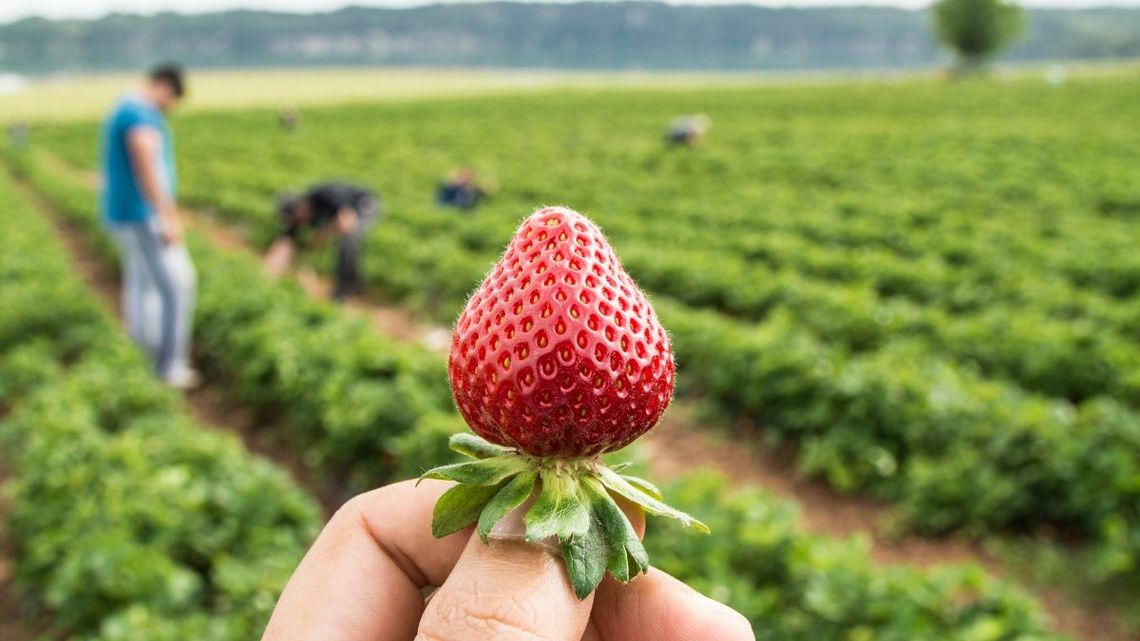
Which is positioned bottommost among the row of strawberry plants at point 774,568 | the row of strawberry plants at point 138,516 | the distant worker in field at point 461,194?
the row of strawberry plants at point 774,568

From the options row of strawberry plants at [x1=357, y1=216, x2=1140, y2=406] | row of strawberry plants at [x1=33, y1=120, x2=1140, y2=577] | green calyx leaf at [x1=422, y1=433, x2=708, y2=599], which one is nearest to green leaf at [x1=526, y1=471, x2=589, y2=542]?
green calyx leaf at [x1=422, y1=433, x2=708, y2=599]

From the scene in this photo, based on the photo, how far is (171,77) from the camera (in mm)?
6277

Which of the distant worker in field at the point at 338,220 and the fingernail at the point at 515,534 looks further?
the distant worker in field at the point at 338,220

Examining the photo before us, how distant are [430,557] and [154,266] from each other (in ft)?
19.0

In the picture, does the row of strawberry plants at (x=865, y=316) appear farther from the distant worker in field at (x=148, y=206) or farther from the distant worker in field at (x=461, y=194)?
the distant worker in field at (x=148, y=206)

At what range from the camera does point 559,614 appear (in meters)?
1.20

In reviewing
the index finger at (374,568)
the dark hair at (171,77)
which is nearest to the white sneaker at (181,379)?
the dark hair at (171,77)

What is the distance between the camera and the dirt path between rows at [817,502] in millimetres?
4320

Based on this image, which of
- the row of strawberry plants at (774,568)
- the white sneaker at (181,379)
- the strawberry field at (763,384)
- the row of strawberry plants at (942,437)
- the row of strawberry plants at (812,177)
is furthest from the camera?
the row of strawberry plants at (812,177)

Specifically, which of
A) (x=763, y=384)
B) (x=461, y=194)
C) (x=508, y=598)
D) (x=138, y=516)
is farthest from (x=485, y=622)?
(x=461, y=194)

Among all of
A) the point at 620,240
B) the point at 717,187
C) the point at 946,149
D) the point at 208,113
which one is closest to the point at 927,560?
the point at 620,240

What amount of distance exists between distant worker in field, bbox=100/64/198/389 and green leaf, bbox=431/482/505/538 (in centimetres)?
557

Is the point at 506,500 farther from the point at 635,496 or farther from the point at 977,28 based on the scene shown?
the point at 977,28

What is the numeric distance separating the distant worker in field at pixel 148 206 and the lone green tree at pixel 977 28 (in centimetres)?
7564
